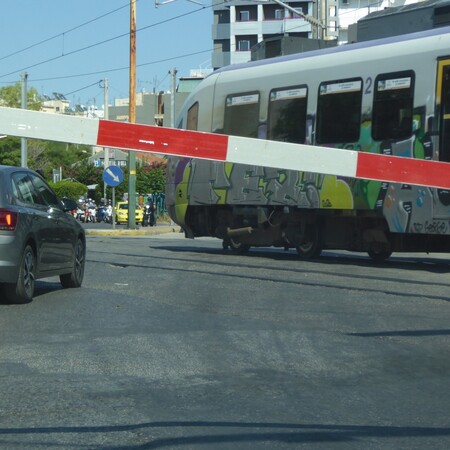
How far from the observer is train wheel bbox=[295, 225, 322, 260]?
67.5 ft

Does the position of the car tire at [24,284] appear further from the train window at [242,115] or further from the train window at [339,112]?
the train window at [242,115]

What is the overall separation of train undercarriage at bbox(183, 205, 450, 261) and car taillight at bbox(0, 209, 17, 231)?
7.81 metres

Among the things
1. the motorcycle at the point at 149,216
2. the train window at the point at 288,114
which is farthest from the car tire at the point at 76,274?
the motorcycle at the point at 149,216

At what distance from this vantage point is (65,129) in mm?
12227

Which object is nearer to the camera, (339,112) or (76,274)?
(76,274)

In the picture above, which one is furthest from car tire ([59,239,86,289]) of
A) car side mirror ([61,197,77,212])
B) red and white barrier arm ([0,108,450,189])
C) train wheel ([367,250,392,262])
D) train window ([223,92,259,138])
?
train wheel ([367,250,392,262])

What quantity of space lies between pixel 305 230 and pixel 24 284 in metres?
9.15

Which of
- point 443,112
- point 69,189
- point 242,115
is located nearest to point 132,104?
point 242,115

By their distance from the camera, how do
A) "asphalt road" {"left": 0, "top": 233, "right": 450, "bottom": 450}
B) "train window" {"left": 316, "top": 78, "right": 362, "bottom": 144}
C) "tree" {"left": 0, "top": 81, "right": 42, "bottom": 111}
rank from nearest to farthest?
"asphalt road" {"left": 0, "top": 233, "right": 450, "bottom": 450} → "train window" {"left": 316, "top": 78, "right": 362, "bottom": 144} → "tree" {"left": 0, "top": 81, "right": 42, "bottom": 111}

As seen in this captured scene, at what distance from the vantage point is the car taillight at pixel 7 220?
1210 centimetres

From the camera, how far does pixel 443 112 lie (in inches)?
663

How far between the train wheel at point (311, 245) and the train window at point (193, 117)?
385cm

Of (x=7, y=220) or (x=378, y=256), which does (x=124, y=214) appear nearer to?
(x=378, y=256)

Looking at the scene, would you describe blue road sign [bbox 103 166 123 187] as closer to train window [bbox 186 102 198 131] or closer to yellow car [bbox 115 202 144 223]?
train window [bbox 186 102 198 131]
